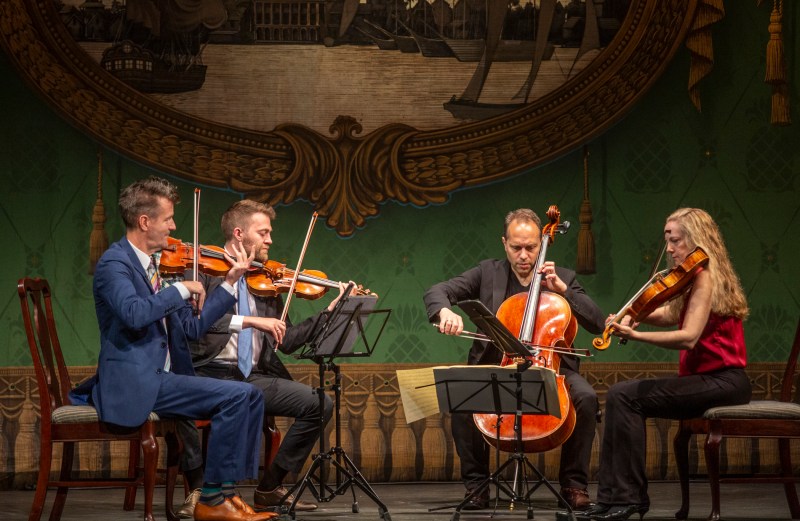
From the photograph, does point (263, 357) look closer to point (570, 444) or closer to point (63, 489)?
point (63, 489)

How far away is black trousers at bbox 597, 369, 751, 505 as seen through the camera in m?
4.29

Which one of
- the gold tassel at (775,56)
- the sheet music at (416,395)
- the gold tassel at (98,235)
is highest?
the gold tassel at (775,56)

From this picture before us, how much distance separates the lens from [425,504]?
495cm

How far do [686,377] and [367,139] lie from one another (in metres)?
2.37

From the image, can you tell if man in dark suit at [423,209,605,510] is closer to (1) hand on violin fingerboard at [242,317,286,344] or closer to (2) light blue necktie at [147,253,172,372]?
(1) hand on violin fingerboard at [242,317,286,344]

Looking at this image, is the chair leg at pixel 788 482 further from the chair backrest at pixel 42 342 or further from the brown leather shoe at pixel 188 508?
the chair backrest at pixel 42 342

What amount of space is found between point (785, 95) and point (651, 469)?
7.20 feet

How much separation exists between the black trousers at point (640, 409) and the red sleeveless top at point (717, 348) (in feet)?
0.13

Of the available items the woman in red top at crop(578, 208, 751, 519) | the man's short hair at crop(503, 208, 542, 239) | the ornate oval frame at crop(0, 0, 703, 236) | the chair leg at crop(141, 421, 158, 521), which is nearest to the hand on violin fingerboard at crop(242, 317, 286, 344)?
the chair leg at crop(141, 421, 158, 521)

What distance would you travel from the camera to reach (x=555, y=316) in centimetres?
452

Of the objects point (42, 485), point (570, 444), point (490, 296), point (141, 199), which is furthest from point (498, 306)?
point (42, 485)

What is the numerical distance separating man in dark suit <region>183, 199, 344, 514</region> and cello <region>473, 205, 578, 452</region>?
0.77 metres

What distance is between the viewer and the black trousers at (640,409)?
14.1 ft

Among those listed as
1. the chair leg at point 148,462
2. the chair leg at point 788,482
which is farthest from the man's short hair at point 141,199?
the chair leg at point 788,482
